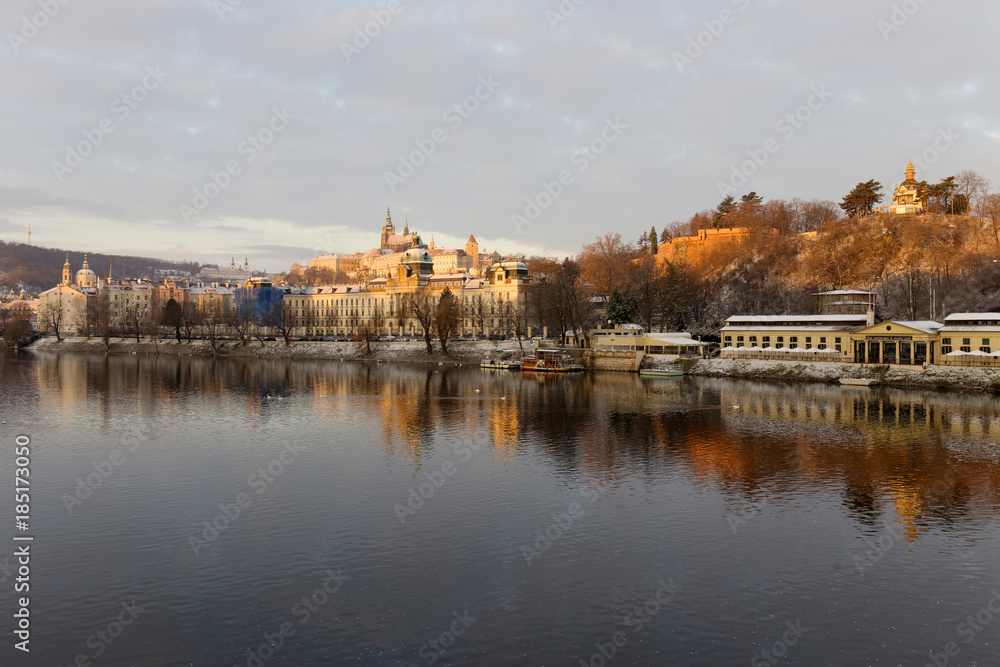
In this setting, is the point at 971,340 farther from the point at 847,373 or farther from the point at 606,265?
the point at 606,265

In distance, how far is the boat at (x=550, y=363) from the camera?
77.6 m

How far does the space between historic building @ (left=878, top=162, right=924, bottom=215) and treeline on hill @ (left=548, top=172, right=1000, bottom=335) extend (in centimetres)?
189

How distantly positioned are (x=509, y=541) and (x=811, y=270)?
307 feet

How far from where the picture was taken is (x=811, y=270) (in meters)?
102

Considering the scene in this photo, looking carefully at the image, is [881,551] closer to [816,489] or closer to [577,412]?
[816,489]

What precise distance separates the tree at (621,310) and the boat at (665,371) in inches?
548

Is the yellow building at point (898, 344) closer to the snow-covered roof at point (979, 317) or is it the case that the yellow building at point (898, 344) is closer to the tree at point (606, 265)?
the snow-covered roof at point (979, 317)

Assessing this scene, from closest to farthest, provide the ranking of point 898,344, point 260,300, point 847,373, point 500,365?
point 847,373
point 898,344
point 500,365
point 260,300

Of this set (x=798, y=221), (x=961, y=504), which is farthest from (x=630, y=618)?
(x=798, y=221)

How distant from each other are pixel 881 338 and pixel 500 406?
37512 mm

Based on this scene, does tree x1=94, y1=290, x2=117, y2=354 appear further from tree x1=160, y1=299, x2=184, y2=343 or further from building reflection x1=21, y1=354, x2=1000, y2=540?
building reflection x1=21, y1=354, x2=1000, y2=540

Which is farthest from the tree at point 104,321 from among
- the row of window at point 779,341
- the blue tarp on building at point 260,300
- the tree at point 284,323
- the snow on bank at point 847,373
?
the row of window at point 779,341

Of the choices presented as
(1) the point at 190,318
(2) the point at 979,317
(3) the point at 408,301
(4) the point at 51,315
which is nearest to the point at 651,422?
(2) the point at 979,317

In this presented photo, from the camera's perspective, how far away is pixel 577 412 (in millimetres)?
46156
